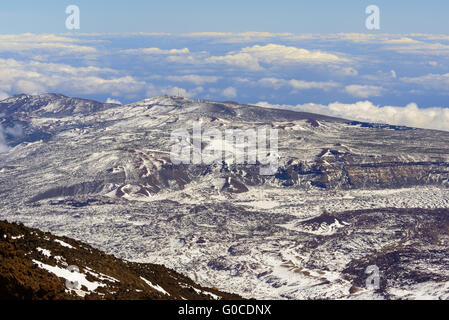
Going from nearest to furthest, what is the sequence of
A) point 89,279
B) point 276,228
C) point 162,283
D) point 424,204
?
1. point 89,279
2. point 162,283
3. point 276,228
4. point 424,204

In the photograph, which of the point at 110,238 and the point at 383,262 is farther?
the point at 110,238

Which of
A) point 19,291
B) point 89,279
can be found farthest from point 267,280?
point 19,291

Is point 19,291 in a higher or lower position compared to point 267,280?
higher

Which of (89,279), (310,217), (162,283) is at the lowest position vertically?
(310,217)

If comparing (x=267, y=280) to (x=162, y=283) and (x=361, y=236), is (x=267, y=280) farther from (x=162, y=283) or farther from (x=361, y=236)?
(x=162, y=283)

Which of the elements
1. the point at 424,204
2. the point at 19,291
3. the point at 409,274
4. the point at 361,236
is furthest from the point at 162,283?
the point at 424,204
